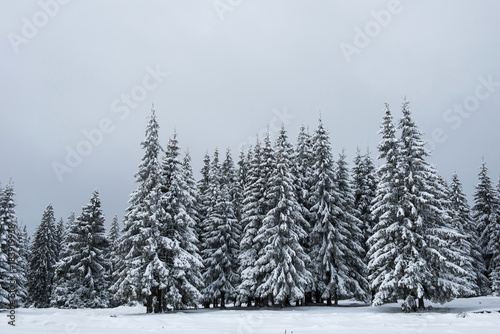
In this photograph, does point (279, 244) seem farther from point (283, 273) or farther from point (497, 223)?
point (497, 223)

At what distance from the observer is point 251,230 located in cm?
3475

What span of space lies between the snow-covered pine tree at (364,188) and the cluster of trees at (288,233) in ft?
0.39

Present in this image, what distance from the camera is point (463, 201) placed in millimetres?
46938

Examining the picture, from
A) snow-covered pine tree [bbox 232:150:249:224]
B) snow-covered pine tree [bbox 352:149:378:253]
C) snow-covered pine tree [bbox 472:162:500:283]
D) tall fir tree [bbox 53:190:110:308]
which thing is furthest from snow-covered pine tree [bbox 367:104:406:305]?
tall fir tree [bbox 53:190:110:308]

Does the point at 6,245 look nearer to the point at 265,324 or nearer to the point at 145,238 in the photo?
the point at 145,238

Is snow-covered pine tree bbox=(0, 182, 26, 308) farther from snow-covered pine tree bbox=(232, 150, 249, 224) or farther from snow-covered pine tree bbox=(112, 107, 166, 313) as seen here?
A: snow-covered pine tree bbox=(232, 150, 249, 224)

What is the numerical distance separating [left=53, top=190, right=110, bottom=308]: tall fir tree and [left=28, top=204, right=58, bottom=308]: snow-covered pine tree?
9966 mm

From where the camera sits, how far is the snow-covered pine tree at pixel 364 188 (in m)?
39.8

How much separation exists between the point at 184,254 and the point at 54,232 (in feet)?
117

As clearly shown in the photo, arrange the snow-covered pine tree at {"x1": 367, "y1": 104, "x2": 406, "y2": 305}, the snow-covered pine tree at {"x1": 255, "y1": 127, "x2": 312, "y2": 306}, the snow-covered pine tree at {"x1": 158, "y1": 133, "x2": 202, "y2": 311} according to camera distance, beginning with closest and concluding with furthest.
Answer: the snow-covered pine tree at {"x1": 367, "y1": 104, "x2": 406, "y2": 305} → the snow-covered pine tree at {"x1": 158, "y1": 133, "x2": 202, "y2": 311} → the snow-covered pine tree at {"x1": 255, "y1": 127, "x2": 312, "y2": 306}

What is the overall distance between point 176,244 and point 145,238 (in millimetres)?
2600

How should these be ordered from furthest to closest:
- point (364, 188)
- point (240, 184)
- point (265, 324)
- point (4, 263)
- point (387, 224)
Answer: point (240, 184), point (364, 188), point (4, 263), point (387, 224), point (265, 324)

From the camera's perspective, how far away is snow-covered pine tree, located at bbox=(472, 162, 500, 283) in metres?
43.6

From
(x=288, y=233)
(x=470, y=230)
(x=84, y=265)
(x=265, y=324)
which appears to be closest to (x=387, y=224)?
(x=288, y=233)
